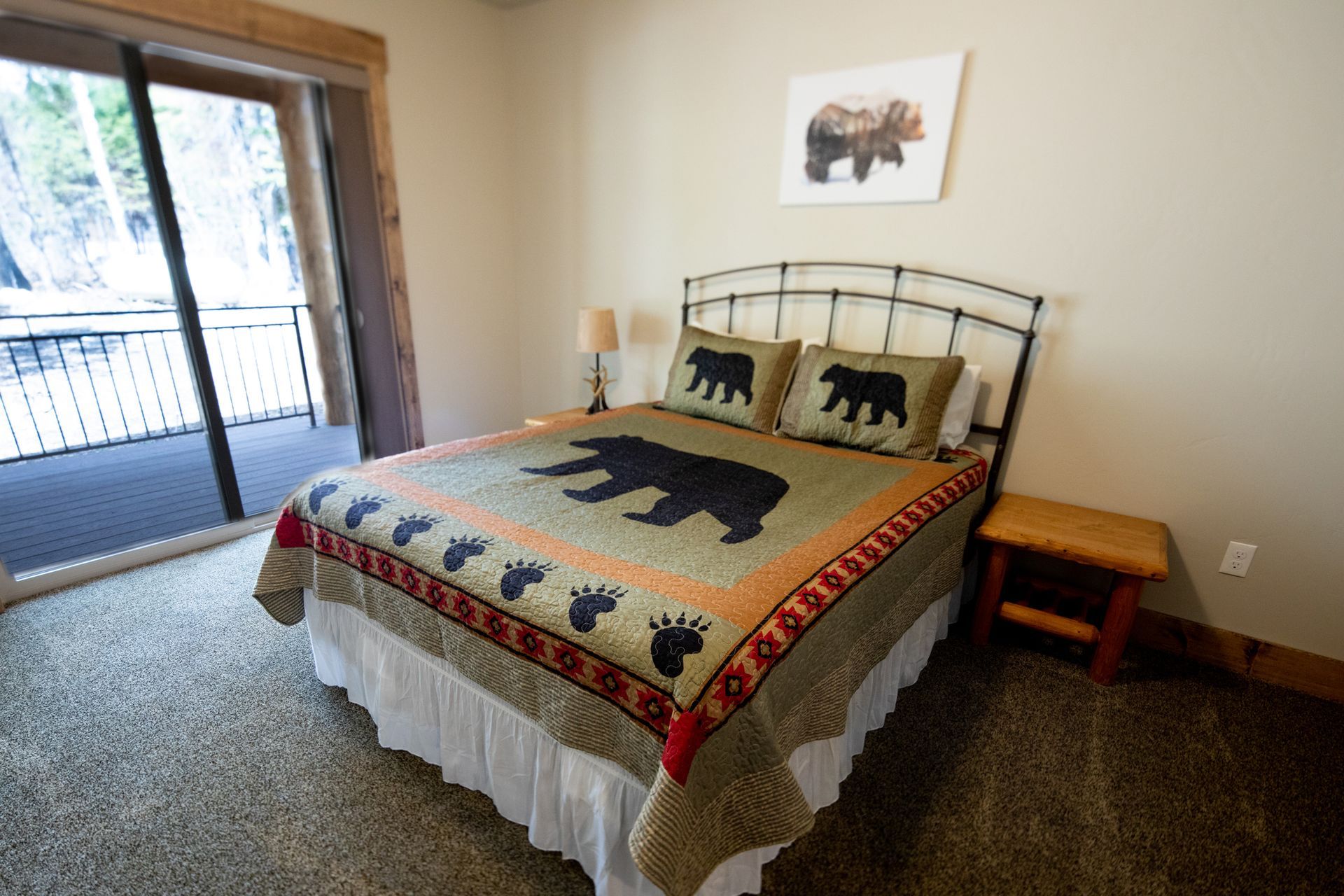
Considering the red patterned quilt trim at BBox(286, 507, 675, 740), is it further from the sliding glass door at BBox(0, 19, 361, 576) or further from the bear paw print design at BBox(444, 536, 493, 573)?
the sliding glass door at BBox(0, 19, 361, 576)

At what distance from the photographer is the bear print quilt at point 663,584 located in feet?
3.39

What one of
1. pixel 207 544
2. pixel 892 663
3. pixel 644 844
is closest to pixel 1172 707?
pixel 892 663

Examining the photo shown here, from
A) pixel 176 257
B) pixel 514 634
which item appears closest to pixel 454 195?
pixel 176 257

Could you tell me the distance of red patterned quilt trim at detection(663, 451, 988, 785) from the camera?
967mm

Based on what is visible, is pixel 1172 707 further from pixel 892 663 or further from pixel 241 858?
pixel 241 858

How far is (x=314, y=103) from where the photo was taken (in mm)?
2764

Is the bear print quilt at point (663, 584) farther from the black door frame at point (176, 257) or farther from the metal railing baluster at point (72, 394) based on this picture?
the metal railing baluster at point (72, 394)

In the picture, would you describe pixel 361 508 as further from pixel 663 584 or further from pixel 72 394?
pixel 72 394

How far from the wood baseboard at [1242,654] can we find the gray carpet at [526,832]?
2.9 inches

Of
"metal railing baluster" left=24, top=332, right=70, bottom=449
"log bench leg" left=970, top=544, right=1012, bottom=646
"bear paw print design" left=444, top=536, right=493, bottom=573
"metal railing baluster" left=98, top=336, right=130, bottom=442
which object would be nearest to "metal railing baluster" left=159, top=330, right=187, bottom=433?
"metal railing baluster" left=98, top=336, right=130, bottom=442

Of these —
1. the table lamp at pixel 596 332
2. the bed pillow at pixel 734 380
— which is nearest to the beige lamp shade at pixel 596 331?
the table lamp at pixel 596 332

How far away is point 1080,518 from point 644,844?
6.33ft

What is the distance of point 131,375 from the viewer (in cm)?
421

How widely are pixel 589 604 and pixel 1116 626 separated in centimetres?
179
